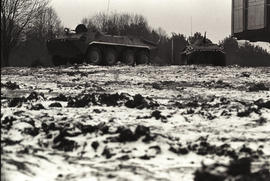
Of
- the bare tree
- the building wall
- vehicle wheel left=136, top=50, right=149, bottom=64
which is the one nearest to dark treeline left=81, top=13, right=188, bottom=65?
→ the building wall

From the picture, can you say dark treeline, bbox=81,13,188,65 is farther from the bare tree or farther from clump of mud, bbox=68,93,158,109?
clump of mud, bbox=68,93,158,109

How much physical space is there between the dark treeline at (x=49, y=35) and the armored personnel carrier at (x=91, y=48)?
2.03 metres

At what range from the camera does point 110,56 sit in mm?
25031

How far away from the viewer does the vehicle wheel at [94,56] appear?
24.5 metres

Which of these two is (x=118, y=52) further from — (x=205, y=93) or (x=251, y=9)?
(x=251, y=9)

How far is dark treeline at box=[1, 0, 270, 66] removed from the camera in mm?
36719

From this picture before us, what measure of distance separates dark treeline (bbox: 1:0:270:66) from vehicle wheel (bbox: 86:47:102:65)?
356cm

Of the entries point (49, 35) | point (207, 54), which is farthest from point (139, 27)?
point (207, 54)

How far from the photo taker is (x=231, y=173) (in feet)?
14.1

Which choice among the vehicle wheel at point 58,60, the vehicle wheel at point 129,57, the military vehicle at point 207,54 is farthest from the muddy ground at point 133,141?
the military vehicle at point 207,54

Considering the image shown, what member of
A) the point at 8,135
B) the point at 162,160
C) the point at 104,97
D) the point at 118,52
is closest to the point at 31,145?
the point at 8,135

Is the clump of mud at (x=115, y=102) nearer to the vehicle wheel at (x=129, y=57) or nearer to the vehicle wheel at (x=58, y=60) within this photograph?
the vehicle wheel at (x=129, y=57)

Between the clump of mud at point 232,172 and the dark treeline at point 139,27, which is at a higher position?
the dark treeline at point 139,27

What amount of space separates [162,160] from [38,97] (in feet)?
15.2
